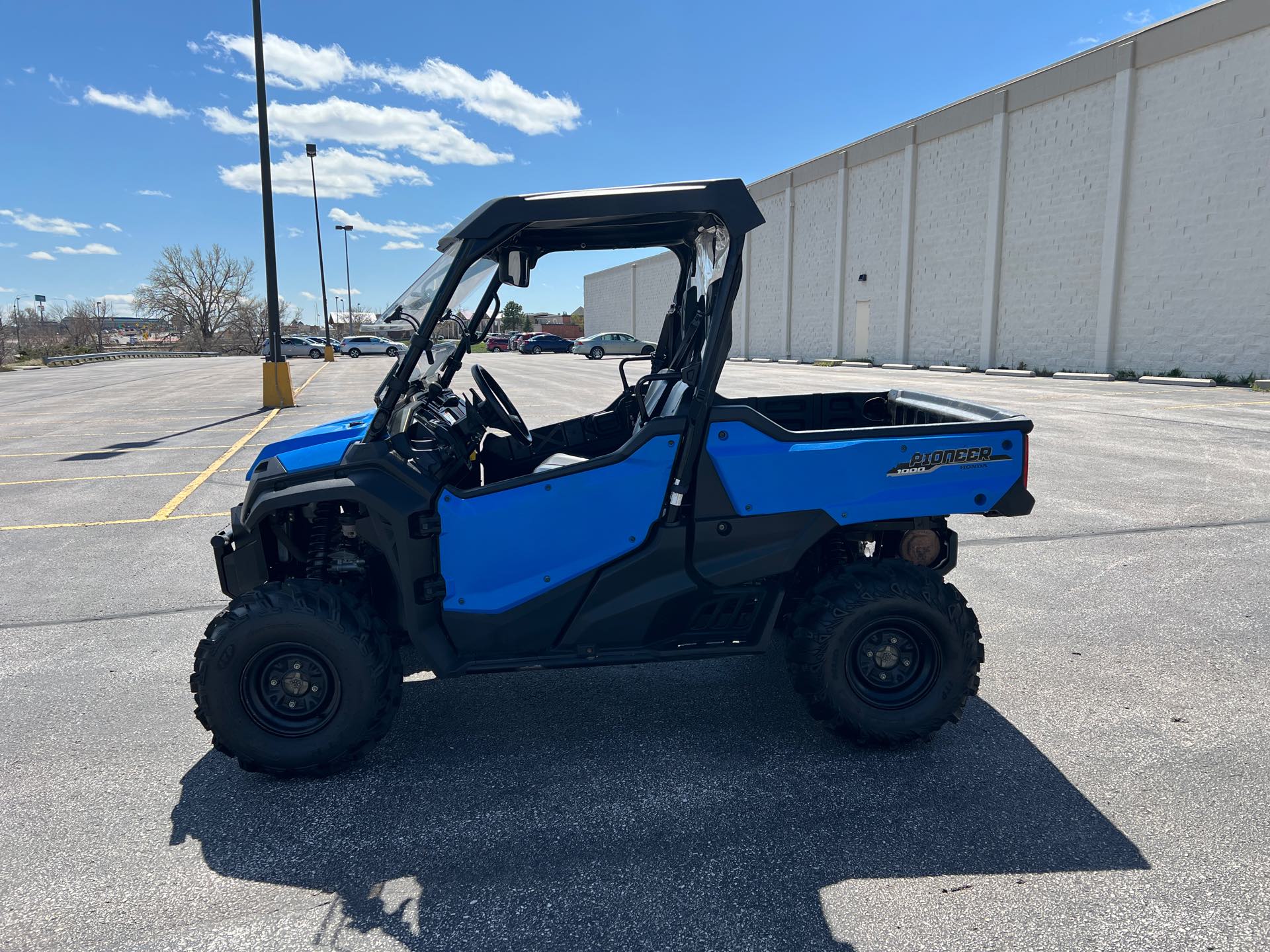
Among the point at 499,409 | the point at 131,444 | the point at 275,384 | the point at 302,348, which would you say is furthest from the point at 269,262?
the point at 302,348

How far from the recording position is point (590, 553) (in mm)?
3242

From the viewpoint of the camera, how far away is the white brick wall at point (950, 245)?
28.2 meters

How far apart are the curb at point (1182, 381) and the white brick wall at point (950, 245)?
6.84m

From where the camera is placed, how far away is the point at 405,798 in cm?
304

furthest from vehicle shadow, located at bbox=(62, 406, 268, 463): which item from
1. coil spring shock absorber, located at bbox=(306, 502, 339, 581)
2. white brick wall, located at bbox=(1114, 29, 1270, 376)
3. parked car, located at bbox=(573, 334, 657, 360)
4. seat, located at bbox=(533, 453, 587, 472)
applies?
parked car, located at bbox=(573, 334, 657, 360)

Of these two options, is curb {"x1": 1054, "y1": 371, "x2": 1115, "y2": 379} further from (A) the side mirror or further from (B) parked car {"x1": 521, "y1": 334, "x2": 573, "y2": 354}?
(B) parked car {"x1": 521, "y1": 334, "x2": 573, "y2": 354}

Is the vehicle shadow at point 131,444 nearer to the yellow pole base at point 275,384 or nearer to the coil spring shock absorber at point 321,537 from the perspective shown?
the yellow pole base at point 275,384

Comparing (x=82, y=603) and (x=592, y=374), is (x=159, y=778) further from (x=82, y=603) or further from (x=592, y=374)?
(x=592, y=374)

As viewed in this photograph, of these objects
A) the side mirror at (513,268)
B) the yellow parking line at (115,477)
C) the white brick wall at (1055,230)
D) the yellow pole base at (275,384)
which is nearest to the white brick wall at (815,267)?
the white brick wall at (1055,230)

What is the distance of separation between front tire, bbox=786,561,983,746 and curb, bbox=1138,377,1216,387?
2116 cm

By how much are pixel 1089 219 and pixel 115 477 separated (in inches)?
985

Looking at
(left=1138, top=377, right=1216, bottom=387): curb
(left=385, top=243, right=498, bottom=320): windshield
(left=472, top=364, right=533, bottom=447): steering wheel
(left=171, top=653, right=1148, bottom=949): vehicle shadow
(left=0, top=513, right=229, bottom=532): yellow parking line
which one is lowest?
(left=171, top=653, right=1148, bottom=949): vehicle shadow

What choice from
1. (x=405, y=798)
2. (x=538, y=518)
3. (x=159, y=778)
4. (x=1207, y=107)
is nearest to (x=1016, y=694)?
(x=538, y=518)

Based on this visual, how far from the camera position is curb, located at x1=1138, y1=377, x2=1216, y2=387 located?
20.2 meters
